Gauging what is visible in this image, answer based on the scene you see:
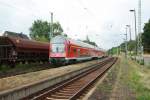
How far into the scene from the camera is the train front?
129ft

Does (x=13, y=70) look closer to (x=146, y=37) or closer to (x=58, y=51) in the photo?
(x=58, y=51)

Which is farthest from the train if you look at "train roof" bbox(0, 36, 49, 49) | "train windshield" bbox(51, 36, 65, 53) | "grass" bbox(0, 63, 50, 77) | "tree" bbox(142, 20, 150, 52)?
"tree" bbox(142, 20, 150, 52)

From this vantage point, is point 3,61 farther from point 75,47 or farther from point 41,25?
point 41,25

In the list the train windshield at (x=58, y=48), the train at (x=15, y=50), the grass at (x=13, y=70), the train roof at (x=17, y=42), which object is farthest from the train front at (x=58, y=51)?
the grass at (x=13, y=70)

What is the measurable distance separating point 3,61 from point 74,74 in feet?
25.5

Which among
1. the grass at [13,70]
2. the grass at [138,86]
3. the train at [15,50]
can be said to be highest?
the train at [15,50]

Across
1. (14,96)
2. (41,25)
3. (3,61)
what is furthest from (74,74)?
(41,25)

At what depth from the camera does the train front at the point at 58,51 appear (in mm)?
39438

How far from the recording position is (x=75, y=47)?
44.2 m

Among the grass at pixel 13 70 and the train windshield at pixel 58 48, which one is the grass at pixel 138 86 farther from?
the train windshield at pixel 58 48

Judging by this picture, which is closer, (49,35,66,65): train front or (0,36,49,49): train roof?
(0,36,49,49): train roof

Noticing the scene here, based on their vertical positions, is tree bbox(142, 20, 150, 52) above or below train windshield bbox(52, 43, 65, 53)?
above

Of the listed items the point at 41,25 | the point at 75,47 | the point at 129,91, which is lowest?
the point at 129,91

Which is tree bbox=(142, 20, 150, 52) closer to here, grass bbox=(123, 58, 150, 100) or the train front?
the train front
